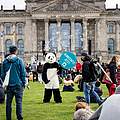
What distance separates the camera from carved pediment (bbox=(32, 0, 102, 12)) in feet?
293

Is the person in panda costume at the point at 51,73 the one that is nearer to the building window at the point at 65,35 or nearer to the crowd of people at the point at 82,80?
the crowd of people at the point at 82,80

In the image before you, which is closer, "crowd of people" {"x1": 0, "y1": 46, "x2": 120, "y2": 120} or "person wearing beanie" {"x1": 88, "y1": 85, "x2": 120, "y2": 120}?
"person wearing beanie" {"x1": 88, "y1": 85, "x2": 120, "y2": 120}

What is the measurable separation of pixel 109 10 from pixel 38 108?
77569 millimetres

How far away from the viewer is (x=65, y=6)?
9038 centimetres

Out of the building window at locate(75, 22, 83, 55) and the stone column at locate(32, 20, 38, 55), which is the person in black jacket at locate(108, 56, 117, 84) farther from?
the building window at locate(75, 22, 83, 55)

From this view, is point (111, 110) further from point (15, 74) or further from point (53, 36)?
point (53, 36)

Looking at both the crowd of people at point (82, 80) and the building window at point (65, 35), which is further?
the building window at point (65, 35)

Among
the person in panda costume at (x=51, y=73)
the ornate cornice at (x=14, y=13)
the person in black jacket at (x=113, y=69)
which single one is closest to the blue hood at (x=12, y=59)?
the person in black jacket at (x=113, y=69)

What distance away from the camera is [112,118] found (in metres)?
3.92

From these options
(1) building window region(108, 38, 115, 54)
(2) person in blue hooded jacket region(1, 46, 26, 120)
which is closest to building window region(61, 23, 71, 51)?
(1) building window region(108, 38, 115, 54)

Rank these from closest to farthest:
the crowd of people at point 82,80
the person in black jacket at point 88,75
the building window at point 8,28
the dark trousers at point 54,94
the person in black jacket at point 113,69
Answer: the crowd of people at point 82,80 → the person in black jacket at point 88,75 → the person in black jacket at point 113,69 → the dark trousers at point 54,94 → the building window at point 8,28

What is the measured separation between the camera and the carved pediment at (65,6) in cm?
8938

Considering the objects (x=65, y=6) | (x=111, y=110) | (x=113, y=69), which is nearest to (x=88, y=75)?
(x=113, y=69)

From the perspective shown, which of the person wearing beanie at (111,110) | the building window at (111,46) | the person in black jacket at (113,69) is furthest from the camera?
the building window at (111,46)
